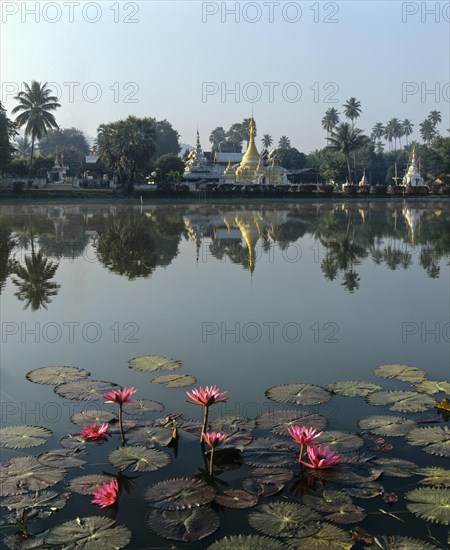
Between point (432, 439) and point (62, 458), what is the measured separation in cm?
299

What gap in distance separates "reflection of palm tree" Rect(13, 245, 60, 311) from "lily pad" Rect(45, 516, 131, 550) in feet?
22.1

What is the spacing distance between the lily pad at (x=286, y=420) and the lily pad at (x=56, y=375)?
2256mm

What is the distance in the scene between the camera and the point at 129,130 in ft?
182

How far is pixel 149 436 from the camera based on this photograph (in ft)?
17.0

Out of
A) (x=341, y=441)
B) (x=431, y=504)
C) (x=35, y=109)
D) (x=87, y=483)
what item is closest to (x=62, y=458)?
(x=87, y=483)

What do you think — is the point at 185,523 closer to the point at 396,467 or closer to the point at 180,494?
the point at 180,494

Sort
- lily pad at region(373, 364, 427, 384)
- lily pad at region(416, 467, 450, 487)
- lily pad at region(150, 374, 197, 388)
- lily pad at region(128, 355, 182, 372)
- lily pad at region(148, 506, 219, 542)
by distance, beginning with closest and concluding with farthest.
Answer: lily pad at region(148, 506, 219, 542) → lily pad at region(416, 467, 450, 487) → lily pad at region(150, 374, 197, 388) → lily pad at region(373, 364, 427, 384) → lily pad at region(128, 355, 182, 372)

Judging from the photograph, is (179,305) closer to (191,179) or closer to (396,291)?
(396,291)

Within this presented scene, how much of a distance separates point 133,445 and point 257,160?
216 feet

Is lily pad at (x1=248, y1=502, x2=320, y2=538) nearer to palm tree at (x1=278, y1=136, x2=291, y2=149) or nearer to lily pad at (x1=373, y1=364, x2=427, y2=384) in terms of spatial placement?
lily pad at (x1=373, y1=364, x2=427, y2=384)

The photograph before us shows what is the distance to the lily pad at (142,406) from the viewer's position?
581 centimetres

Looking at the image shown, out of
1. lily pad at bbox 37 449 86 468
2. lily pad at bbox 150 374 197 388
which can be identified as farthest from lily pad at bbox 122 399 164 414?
lily pad at bbox 37 449 86 468

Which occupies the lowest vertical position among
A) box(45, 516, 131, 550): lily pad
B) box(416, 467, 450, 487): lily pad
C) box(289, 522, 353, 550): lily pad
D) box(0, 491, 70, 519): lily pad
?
box(289, 522, 353, 550): lily pad

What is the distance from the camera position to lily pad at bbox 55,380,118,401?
20.1ft
